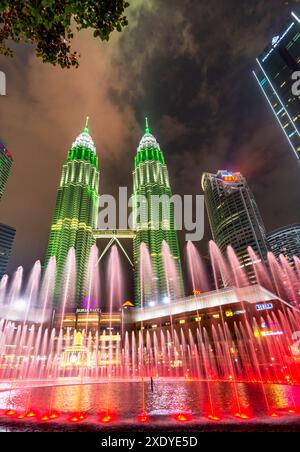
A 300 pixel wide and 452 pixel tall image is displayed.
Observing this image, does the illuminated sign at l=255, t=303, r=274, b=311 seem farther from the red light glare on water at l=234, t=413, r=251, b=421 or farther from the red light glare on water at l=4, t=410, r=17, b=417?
the red light glare on water at l=4, t=410, r=17, b=417

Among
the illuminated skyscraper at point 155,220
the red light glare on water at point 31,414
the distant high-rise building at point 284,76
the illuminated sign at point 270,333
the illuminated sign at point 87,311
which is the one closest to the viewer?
the red light glare on water at point 31,414

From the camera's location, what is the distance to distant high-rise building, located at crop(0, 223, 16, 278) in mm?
Answer: 159125

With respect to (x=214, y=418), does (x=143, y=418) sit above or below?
above

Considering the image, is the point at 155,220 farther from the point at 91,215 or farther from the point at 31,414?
the point at 31,414

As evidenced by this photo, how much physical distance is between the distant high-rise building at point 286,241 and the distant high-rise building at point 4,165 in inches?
6812

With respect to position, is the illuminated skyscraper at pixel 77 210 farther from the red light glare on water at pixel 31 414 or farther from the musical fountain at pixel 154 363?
the red light glare on water at pixel 31 414

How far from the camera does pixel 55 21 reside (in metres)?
7.79

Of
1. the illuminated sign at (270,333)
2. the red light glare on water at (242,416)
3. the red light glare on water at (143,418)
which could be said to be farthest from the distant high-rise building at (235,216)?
the red light glare on water at (143,418)

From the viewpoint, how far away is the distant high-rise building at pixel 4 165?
138 meters

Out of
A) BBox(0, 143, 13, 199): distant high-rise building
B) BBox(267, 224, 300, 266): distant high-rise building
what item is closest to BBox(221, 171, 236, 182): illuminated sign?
BBox(267, 224, 300, 266): distant high-rise building

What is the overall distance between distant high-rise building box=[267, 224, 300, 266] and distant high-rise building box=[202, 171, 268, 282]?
28537 millimetres

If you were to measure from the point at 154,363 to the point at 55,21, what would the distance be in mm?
70768

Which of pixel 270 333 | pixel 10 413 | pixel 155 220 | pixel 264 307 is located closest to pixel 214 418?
pixel 10 413
